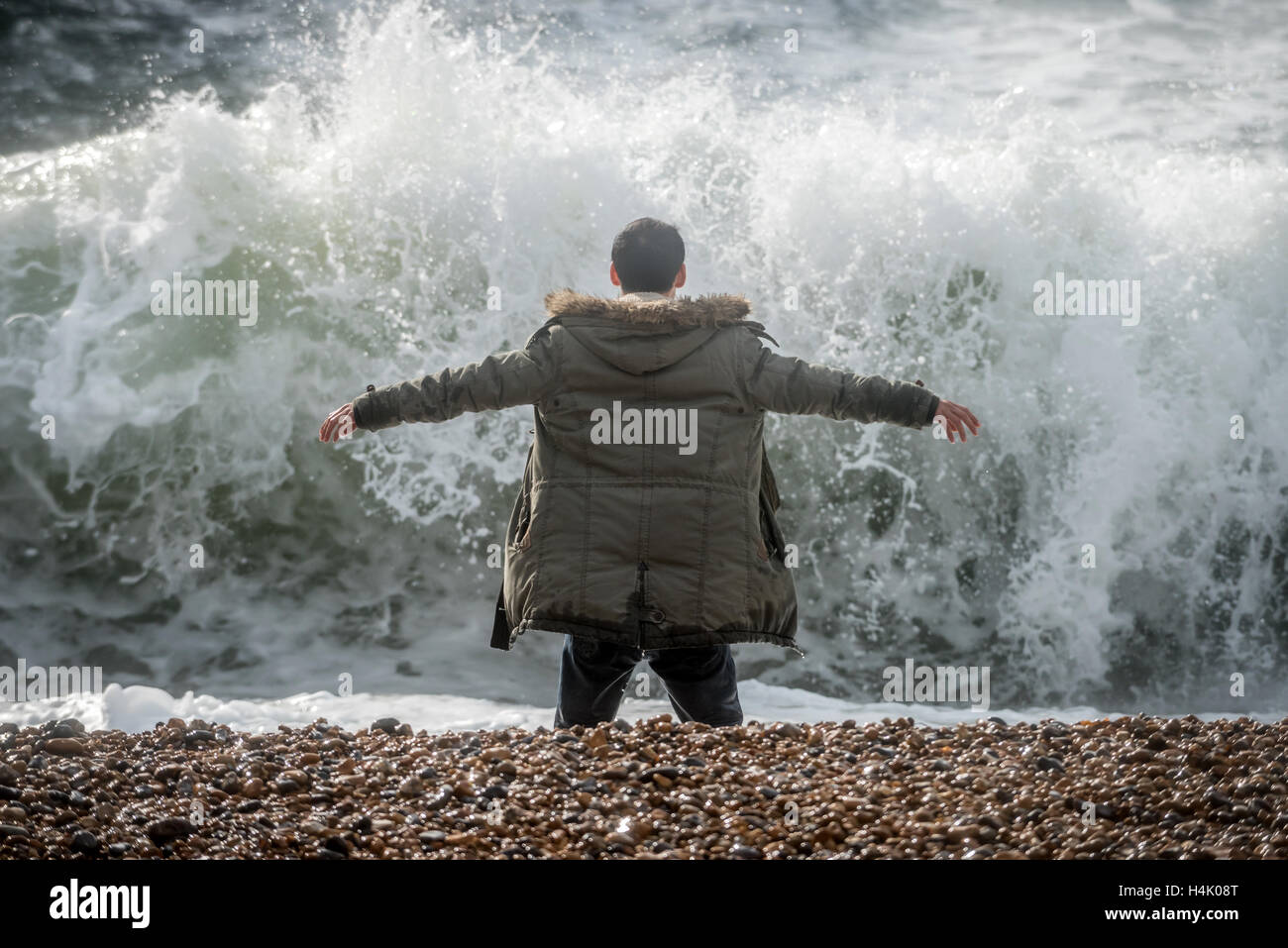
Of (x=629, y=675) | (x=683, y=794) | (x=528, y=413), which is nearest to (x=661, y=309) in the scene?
(x=629, y=675)

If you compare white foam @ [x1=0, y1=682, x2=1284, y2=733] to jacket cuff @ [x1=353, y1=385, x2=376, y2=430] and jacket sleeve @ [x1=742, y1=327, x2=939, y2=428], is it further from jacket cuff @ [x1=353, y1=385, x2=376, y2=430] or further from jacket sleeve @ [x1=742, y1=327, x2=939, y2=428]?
jacket sleeve @ [x1=742, y1=327, x2=939, y2=428]

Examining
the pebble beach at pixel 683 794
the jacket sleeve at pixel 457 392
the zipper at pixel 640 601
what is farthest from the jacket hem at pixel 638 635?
the jacket sleeve at pixel 457 392

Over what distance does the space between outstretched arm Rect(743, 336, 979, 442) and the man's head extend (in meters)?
0.38

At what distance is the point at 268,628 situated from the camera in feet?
26.9

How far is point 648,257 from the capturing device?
12.1ft

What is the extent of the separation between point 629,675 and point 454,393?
109 centimetres

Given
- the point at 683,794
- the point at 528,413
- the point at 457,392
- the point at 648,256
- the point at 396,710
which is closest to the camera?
the point at 683,794

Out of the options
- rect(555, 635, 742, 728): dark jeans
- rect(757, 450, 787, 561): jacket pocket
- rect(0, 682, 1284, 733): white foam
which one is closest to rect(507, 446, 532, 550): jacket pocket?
rect(555, 635, 742, 728): dark jeans

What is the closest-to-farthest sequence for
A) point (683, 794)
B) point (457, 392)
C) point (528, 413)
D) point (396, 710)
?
1. point (683, 794)
2. point (457, 392)
3. point (396, 710)
4. point (528, 413)

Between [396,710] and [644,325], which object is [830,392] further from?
[396,710]

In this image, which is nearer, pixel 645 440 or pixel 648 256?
pixel 645 440

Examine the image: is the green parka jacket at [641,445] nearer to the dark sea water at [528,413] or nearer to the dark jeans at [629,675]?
the dark jeans at [629,675]

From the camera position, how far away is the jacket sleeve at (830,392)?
3467 millimetres

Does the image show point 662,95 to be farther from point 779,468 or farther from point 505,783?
point 505,783
